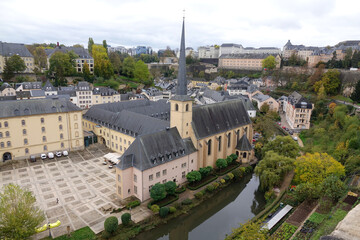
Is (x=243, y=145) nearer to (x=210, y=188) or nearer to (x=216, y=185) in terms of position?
(x=216, y=185)

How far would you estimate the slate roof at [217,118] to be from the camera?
42619 mm

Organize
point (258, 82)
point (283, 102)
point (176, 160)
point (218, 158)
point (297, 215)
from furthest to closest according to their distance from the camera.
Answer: point (258, 82)
point (283, 102)
point (218, 158)
point (176, 160)
point (297, 215)

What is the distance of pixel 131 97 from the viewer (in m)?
88.4

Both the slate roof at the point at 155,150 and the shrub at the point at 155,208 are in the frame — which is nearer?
the shrub at the point at 155,208

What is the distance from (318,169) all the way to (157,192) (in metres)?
22.9

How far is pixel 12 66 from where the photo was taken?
81.5 metres

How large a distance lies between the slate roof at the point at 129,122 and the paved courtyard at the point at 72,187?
720cm

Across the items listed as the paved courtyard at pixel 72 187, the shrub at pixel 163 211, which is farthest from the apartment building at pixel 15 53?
the shrub at pixel 163 211

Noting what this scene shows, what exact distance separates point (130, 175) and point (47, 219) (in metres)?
11.3

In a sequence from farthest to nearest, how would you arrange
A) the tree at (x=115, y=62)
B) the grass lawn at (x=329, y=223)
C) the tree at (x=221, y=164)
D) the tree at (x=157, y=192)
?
the tree at (x=115, y=62) < the tree at (x=221, y=164) < the tree at (x=157, y=192) < the grass lawn at (x=329, y=223)

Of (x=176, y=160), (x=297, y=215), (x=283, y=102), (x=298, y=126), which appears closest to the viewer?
(x=297, y=215)

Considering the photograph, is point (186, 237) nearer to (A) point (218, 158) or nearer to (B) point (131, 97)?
(A) point (218, 158)

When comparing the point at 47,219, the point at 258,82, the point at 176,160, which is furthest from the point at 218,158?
the point at 258,82

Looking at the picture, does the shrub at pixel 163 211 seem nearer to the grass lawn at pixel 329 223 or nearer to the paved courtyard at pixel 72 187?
the paved courtyard at pixel 72 187
